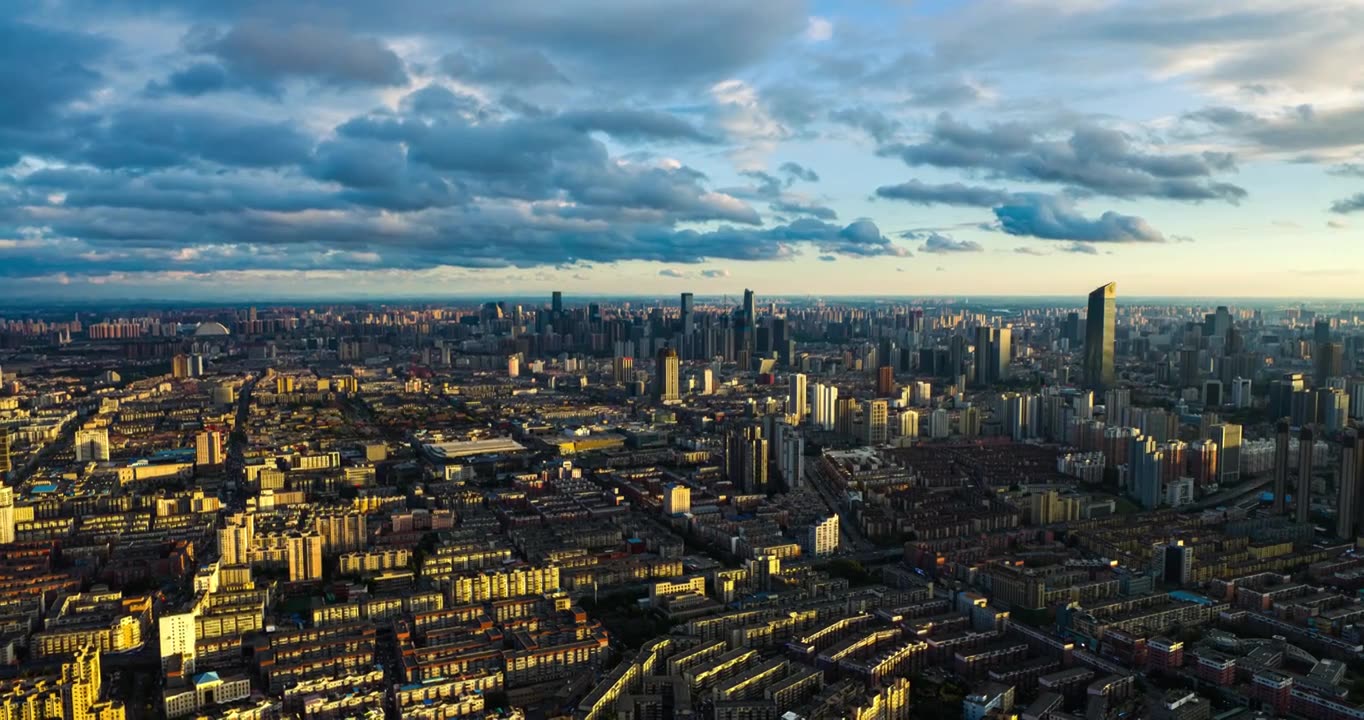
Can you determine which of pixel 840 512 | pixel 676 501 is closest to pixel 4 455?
pixel 676 501

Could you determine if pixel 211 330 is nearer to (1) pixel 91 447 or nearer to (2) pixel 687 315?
(2) pixel 687 315

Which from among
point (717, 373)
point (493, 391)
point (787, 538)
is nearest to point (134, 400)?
point (493, 391)

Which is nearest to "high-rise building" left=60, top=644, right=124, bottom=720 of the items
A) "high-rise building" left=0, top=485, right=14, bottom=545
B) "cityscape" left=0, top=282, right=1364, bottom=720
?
"cityscape" left=0, top=282, right=1364, bottom=720

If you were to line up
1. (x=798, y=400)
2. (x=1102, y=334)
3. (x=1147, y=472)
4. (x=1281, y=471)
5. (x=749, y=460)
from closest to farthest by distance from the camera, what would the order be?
1. (x=1281, y=471)
2. (x=1147, y=472)
3. (x=749, y=460)
4. (x=798, y=400)
5. (x=1102, y=334)

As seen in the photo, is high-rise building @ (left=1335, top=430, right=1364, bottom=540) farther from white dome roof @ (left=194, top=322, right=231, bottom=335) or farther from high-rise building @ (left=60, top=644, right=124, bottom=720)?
white dome roof @ (left=194, top=322, right=231, bottom=335)

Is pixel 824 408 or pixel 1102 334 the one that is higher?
pixel 1102 334

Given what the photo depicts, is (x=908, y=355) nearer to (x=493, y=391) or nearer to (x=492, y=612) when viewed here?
(x=493, y=391)

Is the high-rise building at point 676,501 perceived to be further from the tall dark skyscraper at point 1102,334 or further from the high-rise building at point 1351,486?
the tall dark skyscraper at point 1102,334

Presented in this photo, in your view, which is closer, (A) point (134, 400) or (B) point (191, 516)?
(B) point (191, 516)
